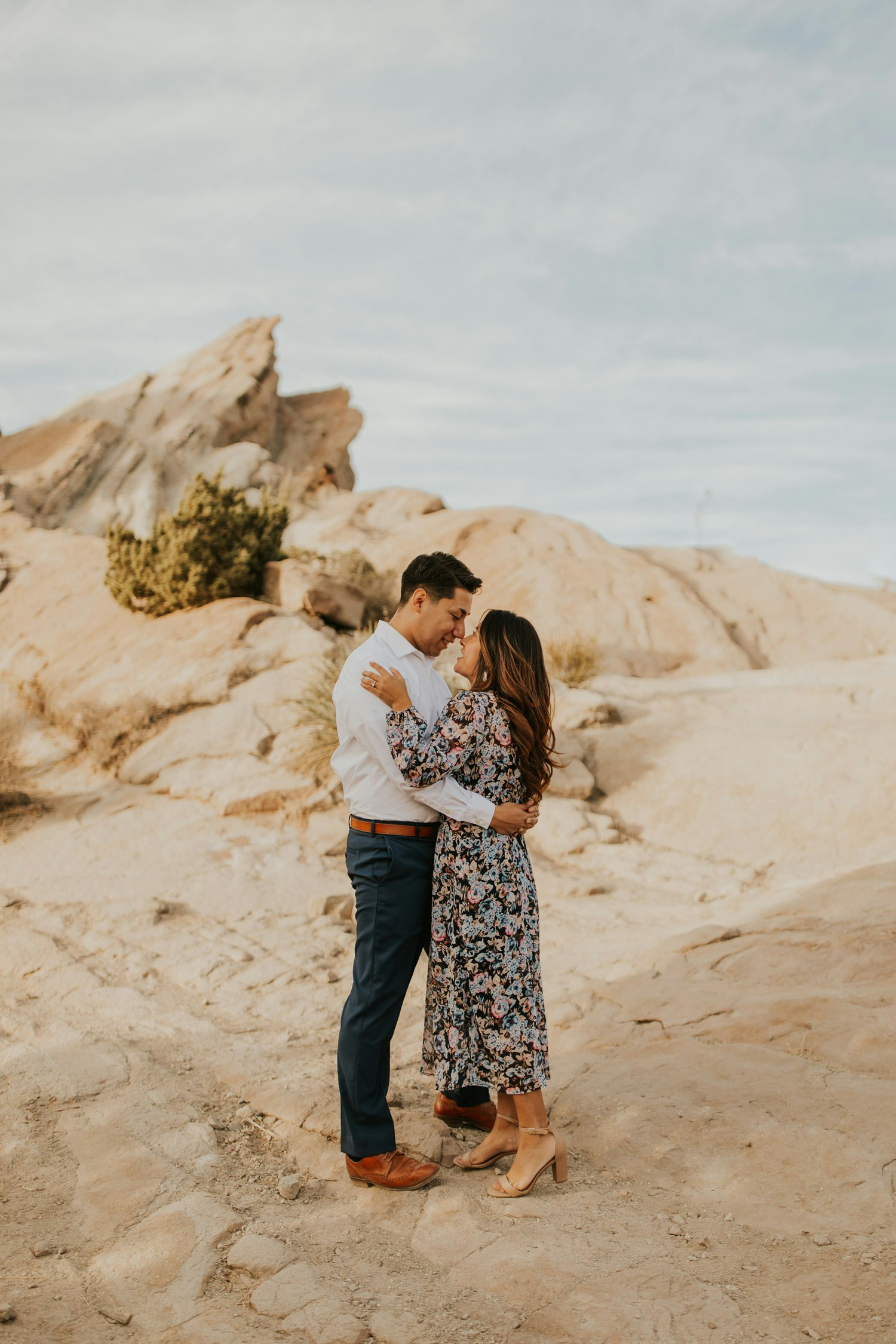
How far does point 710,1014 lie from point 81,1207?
2634 millimetres

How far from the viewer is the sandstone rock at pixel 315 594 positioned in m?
10.4

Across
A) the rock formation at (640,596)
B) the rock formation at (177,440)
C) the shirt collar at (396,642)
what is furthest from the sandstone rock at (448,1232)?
the rock formation at (177,440)

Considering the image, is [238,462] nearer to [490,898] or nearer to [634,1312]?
[490,898]

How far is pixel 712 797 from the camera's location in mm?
8375

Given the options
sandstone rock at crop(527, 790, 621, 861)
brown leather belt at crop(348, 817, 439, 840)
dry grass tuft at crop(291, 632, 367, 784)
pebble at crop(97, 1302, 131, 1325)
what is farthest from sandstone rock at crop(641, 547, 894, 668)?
pebble at crop(97, 1302, 131, 1325)

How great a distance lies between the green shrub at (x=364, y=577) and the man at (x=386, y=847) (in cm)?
706

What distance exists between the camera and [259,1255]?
2.76 meters

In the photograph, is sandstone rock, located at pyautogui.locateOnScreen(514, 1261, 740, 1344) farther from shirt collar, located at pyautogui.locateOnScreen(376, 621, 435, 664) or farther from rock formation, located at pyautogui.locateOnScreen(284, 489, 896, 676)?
rock formation, located at pyautogui.locateOnScreen(284, 489, 896, 676)

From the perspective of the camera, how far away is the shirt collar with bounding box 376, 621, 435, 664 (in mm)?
3406

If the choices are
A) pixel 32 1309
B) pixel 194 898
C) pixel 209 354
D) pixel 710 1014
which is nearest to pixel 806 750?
pixel 710 1014

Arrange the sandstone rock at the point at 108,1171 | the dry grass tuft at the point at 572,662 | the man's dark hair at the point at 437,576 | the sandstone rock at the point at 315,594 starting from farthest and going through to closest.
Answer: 1. the dry grass tuft at the point at 572,662
2. the sandstone rock at the point at 315,594
3. the man's dark hair at the point at 437,576
4. the sandstone rock at the point at 108,1171

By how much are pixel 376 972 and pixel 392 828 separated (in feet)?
1.57

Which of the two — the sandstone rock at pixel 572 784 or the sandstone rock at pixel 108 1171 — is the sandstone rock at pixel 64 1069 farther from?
the sandstone rock at pixel 572 784

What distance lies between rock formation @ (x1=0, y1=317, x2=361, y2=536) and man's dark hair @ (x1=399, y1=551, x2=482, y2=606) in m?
15.2
